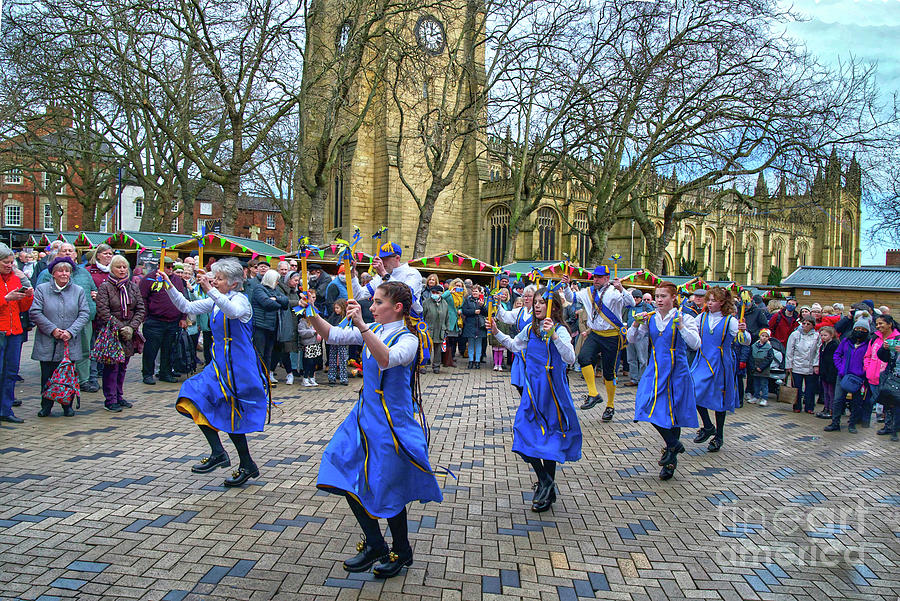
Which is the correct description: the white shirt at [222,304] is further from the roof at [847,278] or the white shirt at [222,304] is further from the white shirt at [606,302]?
the roof at [847,278]

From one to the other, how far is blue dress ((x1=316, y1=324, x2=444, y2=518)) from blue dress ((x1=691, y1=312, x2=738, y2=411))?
4.40 m

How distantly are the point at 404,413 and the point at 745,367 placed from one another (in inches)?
369

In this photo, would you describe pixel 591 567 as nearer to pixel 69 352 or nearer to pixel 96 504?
pixel 96 504

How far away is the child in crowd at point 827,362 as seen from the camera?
986 cm

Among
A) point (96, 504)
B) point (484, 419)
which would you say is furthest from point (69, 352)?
point (484, 419)

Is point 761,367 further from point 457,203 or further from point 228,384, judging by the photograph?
point 457,203

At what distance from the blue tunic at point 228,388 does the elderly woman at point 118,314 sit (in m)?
3.49

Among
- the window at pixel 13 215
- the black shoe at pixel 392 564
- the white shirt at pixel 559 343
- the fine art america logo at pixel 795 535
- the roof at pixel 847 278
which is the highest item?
the window at pixel 13 215

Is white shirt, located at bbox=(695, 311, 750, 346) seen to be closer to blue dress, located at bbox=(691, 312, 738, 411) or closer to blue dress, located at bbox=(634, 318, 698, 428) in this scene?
blue dress, located at bbox=(691, 312, 738, 411)

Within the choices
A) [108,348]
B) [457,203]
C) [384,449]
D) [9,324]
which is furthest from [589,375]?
[457,203]

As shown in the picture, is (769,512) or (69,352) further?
(69,352)

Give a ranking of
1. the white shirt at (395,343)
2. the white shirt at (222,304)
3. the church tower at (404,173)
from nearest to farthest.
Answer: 1. the white shirt at (395,343)
2. the white shirt at (222,304)
3. the church tower at (404,173)

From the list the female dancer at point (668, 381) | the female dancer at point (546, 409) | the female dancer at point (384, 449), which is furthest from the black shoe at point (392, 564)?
the female dancer at point (668, 381)

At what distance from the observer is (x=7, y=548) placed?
3.88 m
